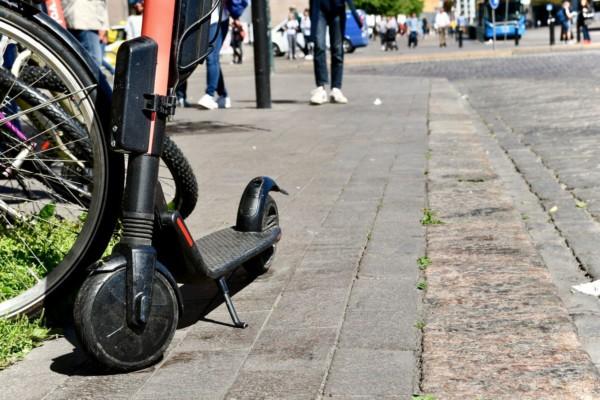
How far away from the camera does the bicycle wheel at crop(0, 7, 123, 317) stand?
341cm

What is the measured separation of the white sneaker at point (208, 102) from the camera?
1392 cm

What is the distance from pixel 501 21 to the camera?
52.1 meters

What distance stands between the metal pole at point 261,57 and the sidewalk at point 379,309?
6.24m

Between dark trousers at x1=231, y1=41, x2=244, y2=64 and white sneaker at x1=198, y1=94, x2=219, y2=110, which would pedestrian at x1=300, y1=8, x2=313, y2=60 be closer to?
dark trousers at x1=231, y1=41, x2=244, y2=64

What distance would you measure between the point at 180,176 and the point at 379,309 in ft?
3.12

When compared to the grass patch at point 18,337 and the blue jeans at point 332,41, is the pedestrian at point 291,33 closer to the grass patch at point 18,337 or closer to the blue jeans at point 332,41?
the blue jeans at point 332,41

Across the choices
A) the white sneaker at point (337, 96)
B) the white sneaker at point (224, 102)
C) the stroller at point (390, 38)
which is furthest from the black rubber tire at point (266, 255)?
the stroller at point (390, 38)

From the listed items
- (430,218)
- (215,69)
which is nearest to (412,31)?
(215,69)

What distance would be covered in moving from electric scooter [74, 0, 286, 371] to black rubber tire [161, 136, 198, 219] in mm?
744

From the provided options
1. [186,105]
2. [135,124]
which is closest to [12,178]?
[135,124]

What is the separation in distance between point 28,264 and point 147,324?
38.9 inches

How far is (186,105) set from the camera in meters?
15.0

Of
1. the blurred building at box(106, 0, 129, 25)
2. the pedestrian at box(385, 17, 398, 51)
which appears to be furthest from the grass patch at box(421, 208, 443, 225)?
the pedestrian at box(385, 17, 398, 51)

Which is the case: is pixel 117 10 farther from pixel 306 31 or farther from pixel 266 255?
pixel 266 255
